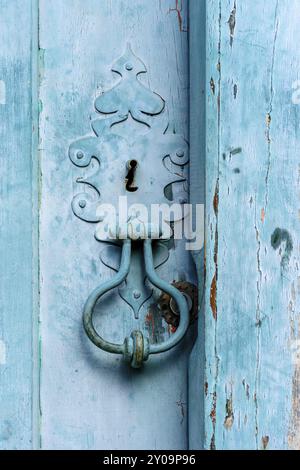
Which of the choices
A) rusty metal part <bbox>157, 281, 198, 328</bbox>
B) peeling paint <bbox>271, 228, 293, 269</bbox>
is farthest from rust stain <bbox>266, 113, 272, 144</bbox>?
rusty metal part <bbox>157, 281, 198, 328</bbox>

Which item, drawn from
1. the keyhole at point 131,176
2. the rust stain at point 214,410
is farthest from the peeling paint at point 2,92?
the rust stain at point 214,410

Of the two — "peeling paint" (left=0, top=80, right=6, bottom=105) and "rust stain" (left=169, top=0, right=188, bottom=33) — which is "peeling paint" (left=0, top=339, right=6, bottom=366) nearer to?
"peeling paint" (left=0, top=80, right=6, bottom=105)

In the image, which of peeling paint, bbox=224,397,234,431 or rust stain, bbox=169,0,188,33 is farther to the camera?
rust stain, bbox=169,0,188,33

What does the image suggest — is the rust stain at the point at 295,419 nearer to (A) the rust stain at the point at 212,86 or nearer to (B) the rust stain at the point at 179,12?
(A) the rust stain at the point at 212,86

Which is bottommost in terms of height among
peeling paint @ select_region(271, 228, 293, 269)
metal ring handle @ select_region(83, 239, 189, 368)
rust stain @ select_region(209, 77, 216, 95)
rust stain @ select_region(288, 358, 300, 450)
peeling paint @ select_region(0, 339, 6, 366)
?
rust stain @ select_region(288, 358, 300, 450)

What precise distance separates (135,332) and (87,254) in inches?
4.8

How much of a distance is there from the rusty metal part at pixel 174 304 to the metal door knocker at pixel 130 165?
0.01 meters

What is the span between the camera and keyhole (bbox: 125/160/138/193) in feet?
2.81

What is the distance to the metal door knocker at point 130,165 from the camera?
0.87 m

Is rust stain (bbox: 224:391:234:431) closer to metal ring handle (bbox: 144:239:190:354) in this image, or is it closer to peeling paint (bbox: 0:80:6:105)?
metal ring handle (bbox: 144:239:190:354)

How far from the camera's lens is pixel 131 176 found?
86cm

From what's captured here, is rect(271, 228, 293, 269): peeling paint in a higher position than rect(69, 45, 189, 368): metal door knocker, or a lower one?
lower

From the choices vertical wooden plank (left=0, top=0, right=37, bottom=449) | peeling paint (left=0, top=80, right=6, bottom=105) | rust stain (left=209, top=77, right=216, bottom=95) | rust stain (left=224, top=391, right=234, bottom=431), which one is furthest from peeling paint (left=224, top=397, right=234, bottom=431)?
peeling paint (left=0, top=80, right=6, bottom=105)

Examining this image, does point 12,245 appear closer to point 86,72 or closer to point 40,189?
point 40,189
